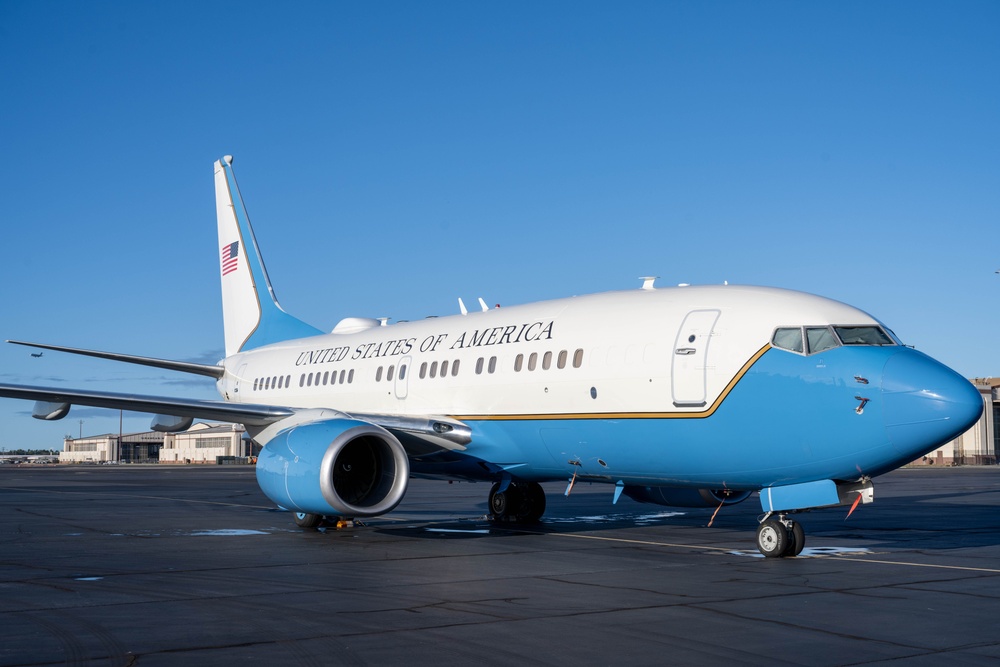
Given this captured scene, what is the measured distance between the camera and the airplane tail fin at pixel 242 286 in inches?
977

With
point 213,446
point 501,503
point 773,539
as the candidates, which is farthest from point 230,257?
point 213,446

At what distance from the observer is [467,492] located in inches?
1241

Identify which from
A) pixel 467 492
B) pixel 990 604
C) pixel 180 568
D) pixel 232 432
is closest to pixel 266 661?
pixel 180 568

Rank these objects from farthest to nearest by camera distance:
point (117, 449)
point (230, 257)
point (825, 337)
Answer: point (117, 449)
point (230, 257)
point (825, 337)

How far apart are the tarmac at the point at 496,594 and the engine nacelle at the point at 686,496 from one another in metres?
0.53

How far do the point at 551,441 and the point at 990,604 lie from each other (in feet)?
22.8

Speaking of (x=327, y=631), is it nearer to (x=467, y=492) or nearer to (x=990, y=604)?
(x=990, y=604)

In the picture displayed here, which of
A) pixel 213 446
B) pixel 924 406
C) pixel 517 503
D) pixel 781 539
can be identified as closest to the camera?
pixel 924 406

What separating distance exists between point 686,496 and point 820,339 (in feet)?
16.5

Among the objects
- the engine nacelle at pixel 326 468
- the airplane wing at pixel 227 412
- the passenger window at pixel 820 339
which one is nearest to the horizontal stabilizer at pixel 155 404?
the airplane wing at pixel 227 412

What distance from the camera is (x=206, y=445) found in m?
117

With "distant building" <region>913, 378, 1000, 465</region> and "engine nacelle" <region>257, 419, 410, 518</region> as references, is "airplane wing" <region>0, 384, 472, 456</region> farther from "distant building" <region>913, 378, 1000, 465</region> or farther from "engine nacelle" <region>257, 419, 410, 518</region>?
"distant building" <region>913, 378, 1000, 465</region>

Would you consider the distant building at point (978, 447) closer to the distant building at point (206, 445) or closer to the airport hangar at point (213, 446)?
the airport hangar at point (213, 446)

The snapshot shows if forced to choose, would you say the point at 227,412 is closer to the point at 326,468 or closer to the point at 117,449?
the point at 326,468
